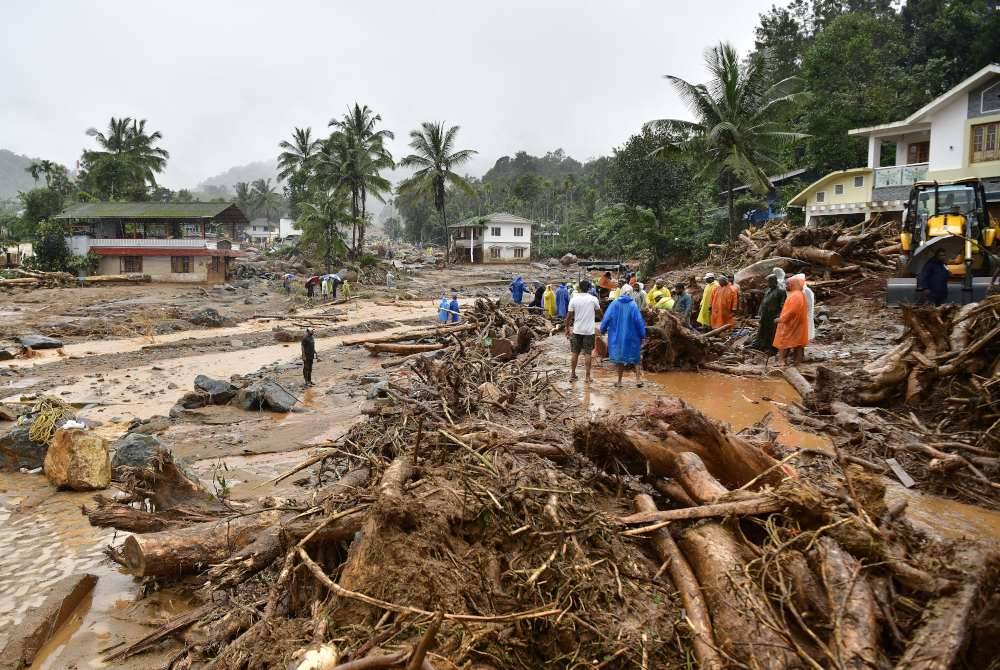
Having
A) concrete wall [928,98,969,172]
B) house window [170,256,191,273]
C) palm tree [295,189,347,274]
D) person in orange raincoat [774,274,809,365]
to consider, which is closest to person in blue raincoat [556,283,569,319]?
person in orange raincoat [774,274,809,365]

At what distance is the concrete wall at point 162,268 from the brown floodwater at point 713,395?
33.2 metres

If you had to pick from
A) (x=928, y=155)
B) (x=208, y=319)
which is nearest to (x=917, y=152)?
(x=928, y=155)

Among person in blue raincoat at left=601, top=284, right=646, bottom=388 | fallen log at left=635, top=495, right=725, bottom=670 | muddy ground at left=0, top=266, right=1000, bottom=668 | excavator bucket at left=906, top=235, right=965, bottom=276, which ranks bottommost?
muddy ground at left=0, top=266, right=1000, bottom=668

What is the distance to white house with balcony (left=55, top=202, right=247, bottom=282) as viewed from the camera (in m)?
36.0

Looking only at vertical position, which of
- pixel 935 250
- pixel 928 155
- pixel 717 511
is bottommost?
pixel 717 511

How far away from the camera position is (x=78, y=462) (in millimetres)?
7449

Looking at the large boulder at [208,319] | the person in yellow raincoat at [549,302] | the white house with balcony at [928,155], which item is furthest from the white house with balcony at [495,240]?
the person in yellow raincoat at [549,302]

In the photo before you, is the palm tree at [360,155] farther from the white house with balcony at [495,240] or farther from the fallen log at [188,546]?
the fallen log at [188,546]

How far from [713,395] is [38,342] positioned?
19544 mm

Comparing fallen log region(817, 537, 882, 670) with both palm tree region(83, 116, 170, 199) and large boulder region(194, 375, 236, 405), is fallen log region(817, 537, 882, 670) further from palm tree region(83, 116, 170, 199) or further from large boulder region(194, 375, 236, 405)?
palm tree region(83, 116, 170, 199)

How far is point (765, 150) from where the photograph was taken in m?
24.4

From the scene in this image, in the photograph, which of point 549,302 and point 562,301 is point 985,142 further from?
point 549,302

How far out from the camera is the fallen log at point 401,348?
16.4 metres

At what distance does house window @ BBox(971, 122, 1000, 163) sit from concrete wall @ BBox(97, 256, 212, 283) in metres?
38.3
